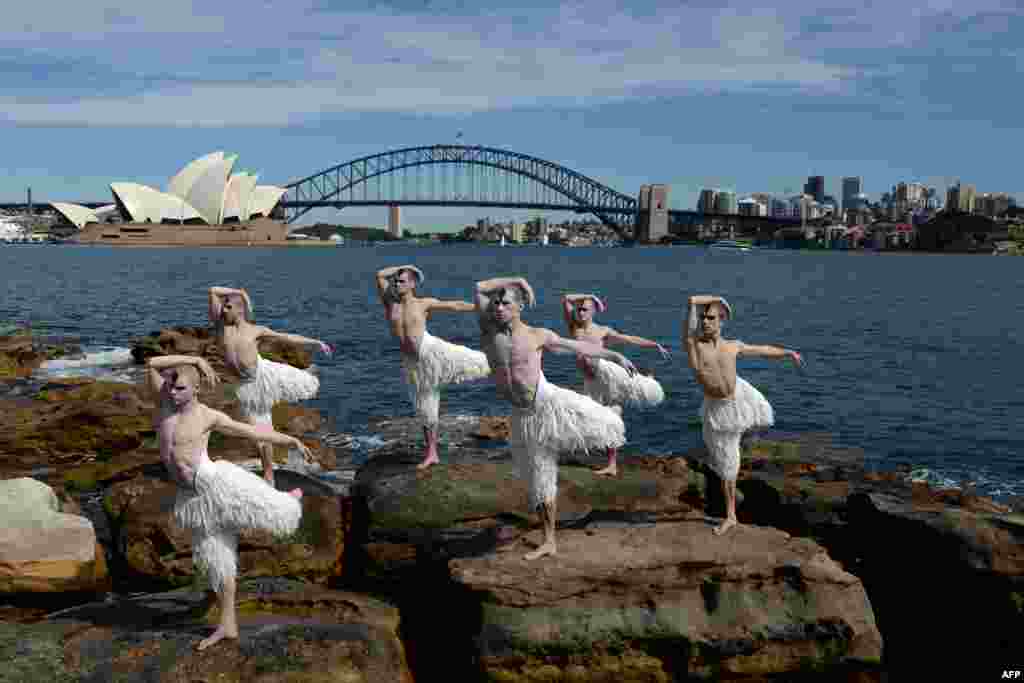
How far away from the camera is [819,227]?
164 metres

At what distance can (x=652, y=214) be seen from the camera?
151 m

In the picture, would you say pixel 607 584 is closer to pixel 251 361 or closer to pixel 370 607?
pixel 370 607

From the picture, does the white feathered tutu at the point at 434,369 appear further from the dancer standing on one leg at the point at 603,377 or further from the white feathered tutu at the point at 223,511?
the white feathered tutu at the point at 223,511

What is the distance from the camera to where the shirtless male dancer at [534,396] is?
Result: 231 inches

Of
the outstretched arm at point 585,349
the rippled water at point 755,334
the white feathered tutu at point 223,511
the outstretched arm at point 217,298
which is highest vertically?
the outstretched arm at point 217,298

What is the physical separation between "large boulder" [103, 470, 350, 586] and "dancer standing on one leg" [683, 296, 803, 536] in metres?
3.55

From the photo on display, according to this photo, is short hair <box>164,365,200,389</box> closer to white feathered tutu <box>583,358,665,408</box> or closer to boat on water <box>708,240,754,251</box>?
white feathered tutu <box>583,358,665,408</box>

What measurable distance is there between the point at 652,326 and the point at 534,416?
31.2 m

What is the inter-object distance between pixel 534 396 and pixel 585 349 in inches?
21.2

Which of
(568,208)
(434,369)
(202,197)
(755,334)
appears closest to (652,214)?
(568,208)

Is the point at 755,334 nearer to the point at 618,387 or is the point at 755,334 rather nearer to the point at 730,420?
the point at 618,387

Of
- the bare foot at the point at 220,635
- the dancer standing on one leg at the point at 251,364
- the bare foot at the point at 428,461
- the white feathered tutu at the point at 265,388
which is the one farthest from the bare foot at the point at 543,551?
the white feathered tutu at the point at 265,388

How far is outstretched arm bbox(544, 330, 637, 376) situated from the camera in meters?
5.52

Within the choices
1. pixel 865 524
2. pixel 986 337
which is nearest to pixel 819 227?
pixel 986 337
